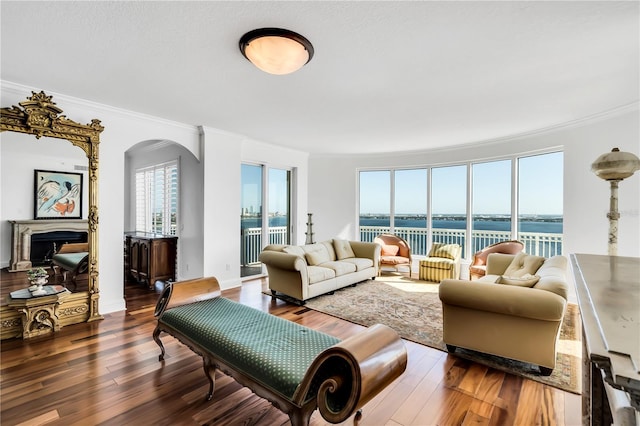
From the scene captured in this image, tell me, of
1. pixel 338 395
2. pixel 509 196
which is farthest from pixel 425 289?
pixel 338 395

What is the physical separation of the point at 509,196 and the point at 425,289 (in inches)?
98.4

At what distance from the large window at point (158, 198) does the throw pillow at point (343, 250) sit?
3.00 metres

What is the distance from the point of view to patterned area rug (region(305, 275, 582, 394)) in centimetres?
244

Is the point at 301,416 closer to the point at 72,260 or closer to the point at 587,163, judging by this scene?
the point at 72,260

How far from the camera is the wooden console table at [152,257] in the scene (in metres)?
4.80

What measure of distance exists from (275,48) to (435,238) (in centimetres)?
561

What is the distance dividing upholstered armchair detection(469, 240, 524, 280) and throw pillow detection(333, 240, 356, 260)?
2167mm

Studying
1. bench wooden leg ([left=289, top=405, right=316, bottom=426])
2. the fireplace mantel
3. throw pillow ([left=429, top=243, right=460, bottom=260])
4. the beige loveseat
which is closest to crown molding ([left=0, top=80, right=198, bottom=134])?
the fireplace mantel

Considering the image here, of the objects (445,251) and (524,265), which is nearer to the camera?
(524,265)

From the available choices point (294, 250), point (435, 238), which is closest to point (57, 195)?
point (294, 250)

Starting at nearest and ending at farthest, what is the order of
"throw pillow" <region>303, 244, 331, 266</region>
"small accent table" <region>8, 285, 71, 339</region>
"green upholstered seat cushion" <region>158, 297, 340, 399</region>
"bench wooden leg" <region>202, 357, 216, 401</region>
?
"green upholstered seat cushion" <region>158, 297, 340, 399</region>
"bench wooden leg" <region>202, 357, 216, 401</region>
"small accent table" <region>8, 285, 71, 339</region>
"throw pillow" <region>303, 244, 331, 266</region>

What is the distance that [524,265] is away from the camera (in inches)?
138

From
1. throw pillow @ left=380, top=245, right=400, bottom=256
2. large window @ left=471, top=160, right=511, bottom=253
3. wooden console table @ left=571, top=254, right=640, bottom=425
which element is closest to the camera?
wooden console table @ left=571, top=254, right=640, bottom=425

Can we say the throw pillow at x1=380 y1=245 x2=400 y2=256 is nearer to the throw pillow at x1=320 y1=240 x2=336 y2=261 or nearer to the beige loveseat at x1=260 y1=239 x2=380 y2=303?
the beige loveseat at x1=260 y1=239 x2=380 y2=303
